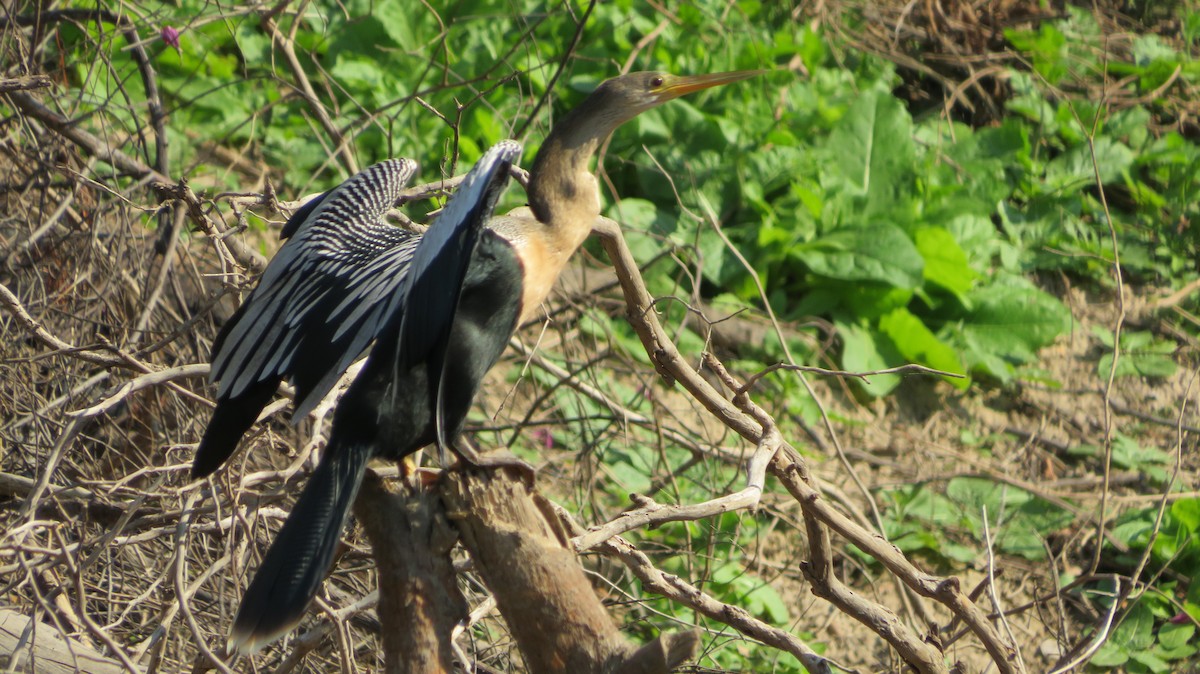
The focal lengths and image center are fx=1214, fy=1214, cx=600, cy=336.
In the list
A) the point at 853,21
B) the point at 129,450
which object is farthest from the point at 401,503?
the point at 853,21

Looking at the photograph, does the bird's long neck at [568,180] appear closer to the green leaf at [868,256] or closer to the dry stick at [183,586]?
the dry stick at [183,586]

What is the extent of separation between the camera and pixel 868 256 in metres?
4.36

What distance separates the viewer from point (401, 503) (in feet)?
6.18

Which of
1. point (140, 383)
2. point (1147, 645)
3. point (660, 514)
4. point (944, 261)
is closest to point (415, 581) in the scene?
point (660, 514)

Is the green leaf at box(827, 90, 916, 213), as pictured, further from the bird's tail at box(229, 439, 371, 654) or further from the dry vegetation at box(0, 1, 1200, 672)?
the bird's tail at box(229, 439, 371, 654)

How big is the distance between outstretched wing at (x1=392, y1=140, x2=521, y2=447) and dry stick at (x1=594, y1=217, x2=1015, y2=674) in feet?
1.53

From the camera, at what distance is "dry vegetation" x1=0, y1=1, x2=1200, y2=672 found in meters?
2.31

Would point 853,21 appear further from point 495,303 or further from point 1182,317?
point 495,303

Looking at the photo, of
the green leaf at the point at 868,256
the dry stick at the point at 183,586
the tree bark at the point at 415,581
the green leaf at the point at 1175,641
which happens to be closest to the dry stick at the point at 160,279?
the dry stick at the point at 183,586

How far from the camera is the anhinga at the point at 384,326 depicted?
1.86 m

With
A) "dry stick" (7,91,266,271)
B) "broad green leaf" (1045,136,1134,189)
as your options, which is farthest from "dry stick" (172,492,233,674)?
"broad green leaf" (1045,136,1134,189)

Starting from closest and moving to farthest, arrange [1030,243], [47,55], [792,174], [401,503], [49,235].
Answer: [401,503], [49,235], [47,55], [792,174], [1030,243]

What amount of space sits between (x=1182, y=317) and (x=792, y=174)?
1.63m

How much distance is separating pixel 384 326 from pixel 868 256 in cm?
268
